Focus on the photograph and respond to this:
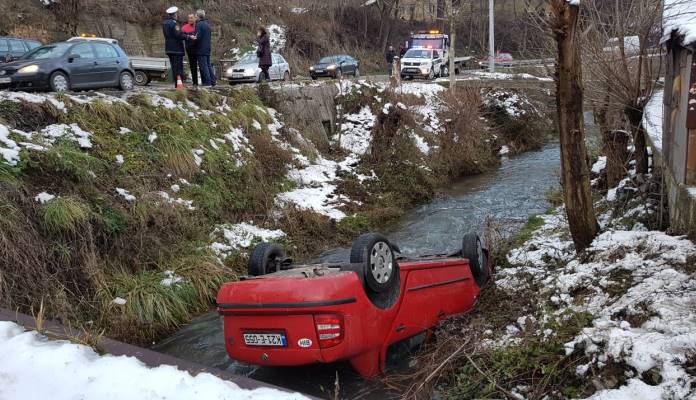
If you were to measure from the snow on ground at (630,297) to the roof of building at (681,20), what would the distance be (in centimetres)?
212

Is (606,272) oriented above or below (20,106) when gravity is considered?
below

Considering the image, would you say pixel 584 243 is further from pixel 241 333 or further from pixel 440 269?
pixel 241 333

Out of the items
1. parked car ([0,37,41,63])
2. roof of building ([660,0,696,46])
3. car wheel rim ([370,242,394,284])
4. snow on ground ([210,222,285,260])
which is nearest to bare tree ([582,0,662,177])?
roof of building ([660,0,696,46])

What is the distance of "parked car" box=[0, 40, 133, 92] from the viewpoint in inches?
456

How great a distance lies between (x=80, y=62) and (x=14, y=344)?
10.5 meters

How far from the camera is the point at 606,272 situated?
18.4ft

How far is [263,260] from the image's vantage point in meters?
5.96

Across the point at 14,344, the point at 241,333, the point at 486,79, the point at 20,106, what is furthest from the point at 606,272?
the point at 486,79

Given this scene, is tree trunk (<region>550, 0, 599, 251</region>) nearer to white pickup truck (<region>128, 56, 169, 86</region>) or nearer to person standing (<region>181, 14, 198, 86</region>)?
person standing (<region>181, 14, 198, 86</region>)

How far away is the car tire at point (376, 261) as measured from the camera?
5.02 m

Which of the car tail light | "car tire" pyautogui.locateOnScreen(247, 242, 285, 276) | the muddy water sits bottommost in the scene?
the muddy water

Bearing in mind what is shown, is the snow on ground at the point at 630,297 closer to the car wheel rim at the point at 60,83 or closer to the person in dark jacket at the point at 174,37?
the person in dark jacket at the point at 174,37

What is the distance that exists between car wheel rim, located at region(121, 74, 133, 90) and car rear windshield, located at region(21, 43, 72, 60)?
147 cm

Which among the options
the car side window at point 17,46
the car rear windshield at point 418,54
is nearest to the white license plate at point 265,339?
the car side window at point 17,46
